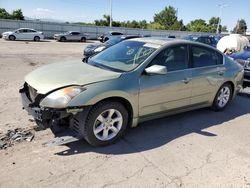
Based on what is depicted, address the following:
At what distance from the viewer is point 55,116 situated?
11.7 ft

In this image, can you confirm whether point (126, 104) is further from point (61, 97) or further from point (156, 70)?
point (61, 97)

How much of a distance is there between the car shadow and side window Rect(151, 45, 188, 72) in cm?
107

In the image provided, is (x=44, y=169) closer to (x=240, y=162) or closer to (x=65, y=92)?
(x=65, y=92)

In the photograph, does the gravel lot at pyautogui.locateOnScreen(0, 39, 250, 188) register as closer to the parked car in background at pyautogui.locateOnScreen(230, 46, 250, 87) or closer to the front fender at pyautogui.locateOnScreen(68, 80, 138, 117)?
the front fender at pyautogui.locateOnScreen(68, 80, 138, 117)

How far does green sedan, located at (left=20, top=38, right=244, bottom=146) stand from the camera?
3.62 m

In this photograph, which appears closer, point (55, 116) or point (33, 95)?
point (55, 116)

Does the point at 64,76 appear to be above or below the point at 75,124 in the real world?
above

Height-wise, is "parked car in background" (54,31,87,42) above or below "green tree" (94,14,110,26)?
below

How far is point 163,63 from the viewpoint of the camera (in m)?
4.51

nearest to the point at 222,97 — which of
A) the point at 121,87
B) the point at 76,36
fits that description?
the point at 121,87

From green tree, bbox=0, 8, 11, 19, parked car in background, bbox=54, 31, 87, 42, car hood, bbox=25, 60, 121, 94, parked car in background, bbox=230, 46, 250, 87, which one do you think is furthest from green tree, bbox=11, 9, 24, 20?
car hood, bbox=25, 60, 121, 94

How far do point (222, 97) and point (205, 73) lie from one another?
40.2 inches

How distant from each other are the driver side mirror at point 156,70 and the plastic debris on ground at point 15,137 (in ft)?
6.85

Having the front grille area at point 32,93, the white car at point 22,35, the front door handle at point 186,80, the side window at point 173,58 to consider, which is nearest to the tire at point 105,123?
the front grille area at point 32,93
